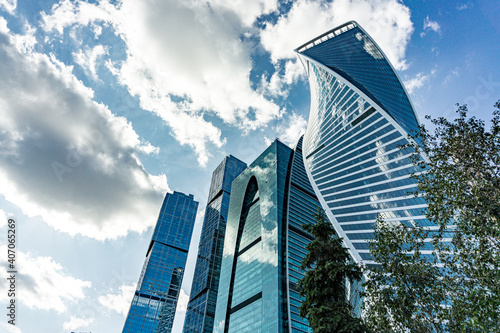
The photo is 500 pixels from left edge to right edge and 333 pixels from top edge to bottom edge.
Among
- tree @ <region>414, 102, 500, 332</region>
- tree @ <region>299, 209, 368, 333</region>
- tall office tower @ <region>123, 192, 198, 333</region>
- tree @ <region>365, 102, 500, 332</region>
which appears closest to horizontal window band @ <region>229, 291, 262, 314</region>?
tree @ <region>299, 209, 368, 333</region>

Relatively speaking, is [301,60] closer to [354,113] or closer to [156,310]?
[354,113]

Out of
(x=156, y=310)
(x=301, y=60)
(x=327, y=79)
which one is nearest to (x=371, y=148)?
(x=327, y=79)

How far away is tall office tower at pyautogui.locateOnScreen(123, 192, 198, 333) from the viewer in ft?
530

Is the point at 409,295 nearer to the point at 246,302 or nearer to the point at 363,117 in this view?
the point at 246,302

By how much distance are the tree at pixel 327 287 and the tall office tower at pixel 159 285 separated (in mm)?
173495

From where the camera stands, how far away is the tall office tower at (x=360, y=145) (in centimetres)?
7231

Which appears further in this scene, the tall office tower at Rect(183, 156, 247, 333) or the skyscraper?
the tall office tower at Rect(183, 156, 247, 333)

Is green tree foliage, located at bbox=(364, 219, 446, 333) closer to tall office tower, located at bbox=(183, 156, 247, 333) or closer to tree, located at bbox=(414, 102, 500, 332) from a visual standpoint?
tree, located at bbox=(414, 102, 500, 332)

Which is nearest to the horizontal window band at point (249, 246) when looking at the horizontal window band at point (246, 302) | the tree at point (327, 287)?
the horizontal window band at point (246, 302)

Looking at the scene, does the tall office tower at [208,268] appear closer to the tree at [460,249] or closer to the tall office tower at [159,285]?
the tall office tower at [159,285]

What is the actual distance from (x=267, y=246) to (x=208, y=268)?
69.2 metres

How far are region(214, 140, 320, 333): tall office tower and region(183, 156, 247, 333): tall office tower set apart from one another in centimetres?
3667

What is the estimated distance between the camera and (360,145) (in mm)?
85562

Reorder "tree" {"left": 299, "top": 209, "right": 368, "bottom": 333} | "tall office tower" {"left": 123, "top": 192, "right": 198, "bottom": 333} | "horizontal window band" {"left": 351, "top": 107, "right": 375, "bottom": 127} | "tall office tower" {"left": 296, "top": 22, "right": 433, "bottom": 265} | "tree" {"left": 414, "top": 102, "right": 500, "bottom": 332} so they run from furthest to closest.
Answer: "tall office tower" {"left": 123, "top": 192, "right": 198, "bottom": 333}
"horizontal window band" {"left": 351, "top": 107, "right": 375, "bottom": 127}
"tall office tower" {"left": 296, "top": 22, "right": 433, "bottom": 265}
"tree" {"left": 299, "top": 209, "right": 368, "bottom": 333}
"tree" {"left": 414, "top": 102, "right": 500, "bottom": 332}
